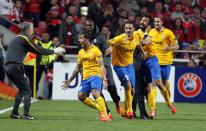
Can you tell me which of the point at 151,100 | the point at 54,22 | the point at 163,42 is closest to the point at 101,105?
the point at 151,100

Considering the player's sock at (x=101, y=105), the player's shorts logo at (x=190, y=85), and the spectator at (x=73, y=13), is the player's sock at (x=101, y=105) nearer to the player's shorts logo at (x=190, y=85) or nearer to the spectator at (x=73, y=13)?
the player's shorts logo at (x=190, y=85)

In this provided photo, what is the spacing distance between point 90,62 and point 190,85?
33.0ft

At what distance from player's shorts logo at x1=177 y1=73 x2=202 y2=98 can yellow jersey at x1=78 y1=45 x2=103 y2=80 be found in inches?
384

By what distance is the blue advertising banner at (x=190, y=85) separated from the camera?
26.2m

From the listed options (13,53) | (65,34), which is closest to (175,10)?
(65,34)

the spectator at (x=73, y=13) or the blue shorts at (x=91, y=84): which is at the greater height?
the spectator at (x=73, y=13)

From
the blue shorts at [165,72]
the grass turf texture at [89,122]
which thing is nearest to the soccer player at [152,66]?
the grass turf texture at [89,122]

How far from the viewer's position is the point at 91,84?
16.8 m

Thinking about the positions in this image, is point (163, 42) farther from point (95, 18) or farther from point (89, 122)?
point (95, 18)

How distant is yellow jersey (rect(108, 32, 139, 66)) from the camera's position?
17656 mm

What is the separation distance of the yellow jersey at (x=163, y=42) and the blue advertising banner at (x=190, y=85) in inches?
218

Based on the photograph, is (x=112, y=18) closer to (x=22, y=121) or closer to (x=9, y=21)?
(x=9, y=21)

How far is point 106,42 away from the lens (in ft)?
60.9

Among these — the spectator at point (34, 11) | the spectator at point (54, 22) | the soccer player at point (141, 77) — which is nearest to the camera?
the soccer player at point (141, 77)
